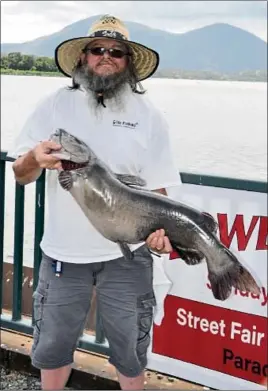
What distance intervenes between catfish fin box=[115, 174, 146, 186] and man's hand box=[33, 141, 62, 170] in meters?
0.25

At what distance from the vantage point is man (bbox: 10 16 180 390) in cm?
227

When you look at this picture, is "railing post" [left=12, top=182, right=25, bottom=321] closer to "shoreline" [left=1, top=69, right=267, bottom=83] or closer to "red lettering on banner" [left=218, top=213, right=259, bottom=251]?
"shoreline" [left=1, top=69, right=267, bottom=83]

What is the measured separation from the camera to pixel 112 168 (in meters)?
2.25

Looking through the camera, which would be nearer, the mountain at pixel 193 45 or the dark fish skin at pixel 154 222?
the dark fish skin at pixel 154 222

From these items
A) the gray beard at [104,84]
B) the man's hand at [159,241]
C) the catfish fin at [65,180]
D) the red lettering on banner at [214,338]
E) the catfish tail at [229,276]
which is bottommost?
the red lettering on banner at [214,338]

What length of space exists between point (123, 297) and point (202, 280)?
821 mm

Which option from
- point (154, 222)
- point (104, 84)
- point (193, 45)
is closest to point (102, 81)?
point (104, 84)

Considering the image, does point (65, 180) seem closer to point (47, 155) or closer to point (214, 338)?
point (47, 155)

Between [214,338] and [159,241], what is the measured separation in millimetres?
1149

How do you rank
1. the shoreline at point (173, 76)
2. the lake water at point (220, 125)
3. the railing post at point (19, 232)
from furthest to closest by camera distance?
the lake water at point (220, 125)
the railing post at point (19, 232)
the shoreline at point (173, 76)

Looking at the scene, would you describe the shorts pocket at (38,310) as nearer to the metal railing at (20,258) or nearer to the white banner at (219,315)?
the white banner at (219,315)

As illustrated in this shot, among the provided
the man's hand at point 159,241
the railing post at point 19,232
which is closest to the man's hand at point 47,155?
the man's hand at point 159,241

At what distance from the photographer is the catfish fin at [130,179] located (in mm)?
2229

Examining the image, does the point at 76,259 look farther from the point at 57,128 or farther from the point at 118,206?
the point at 57,128
